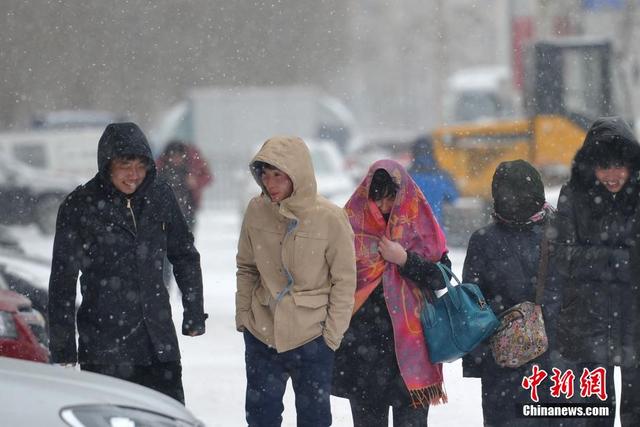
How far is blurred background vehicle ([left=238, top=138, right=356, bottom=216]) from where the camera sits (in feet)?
65.8

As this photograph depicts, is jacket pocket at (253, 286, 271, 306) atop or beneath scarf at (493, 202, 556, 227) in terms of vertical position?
beneath

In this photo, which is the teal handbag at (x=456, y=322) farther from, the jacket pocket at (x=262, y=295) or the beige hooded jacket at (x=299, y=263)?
the jacket pocket at (x=262, y=295)

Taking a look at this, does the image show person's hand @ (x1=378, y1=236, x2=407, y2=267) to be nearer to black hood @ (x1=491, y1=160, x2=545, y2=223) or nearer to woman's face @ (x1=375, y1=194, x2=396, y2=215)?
woman's face @ (x1=375, y1=194, x2=396, y2=215)

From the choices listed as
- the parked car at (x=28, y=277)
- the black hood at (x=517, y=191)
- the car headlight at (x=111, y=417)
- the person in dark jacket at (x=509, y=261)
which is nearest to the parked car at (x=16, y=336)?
the parked car at (x=28, y=277)

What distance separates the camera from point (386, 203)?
5465 mm

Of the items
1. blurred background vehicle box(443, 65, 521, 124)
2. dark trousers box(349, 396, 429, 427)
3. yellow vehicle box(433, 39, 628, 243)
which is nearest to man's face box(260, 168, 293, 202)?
dark trousers box(349, 396, 429, 427)

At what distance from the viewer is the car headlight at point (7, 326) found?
22.1 feet

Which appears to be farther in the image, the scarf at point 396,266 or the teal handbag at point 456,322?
the scarf at point 396,266

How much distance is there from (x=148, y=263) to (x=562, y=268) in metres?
1.78

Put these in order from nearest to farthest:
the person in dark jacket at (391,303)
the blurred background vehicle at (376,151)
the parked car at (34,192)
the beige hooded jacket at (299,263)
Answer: the beige hooded jacket at (299,263)
the person in dark jacket at (391,303)
the parked car at (34,192)
the blurred background vehicle at (376,151)

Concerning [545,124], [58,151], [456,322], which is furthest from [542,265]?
[58,151]

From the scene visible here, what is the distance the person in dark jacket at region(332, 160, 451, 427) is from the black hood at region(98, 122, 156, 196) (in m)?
1.00

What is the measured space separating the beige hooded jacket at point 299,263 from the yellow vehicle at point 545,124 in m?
11.9

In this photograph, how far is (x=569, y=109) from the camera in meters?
17.3
